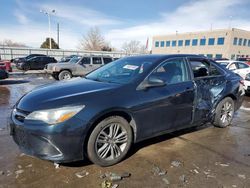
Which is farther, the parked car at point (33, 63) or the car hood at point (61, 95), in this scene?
the parked car at point (33, 63)

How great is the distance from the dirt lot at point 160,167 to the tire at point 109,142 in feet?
0.45

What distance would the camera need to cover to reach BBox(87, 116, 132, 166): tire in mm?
3076

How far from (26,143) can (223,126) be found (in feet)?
13.5

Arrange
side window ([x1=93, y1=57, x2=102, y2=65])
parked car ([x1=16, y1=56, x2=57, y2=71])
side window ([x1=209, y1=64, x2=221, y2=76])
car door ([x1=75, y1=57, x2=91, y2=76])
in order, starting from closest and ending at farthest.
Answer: side window ([x1=209, y1=64, x2=221, y2=76]) < car door ([x1=75, y1=57, x2=91, y2=76]) < side window ([x1=93, y1=57, x2=102, y2=65]) < parked car ([x1=16, y1=56, x2=57, y2=71])

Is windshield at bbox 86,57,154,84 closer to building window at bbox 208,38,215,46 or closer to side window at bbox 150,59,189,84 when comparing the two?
side window at bbox 150,59,189,84

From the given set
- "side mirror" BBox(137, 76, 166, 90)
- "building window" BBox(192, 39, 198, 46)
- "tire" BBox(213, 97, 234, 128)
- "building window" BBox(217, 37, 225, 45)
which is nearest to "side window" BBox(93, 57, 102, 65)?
"tire" BBox(213, 97, 234, 128)

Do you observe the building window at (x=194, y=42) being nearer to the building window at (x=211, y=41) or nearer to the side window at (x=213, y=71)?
the building window at (x=211, y=41)

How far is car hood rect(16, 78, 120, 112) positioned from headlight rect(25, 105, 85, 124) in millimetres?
59

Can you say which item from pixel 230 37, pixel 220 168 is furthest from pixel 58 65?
pixel 230 37

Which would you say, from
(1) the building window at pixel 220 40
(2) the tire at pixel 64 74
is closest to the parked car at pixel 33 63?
(2) the tire at pixel 64 74

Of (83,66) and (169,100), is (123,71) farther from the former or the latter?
(83,66)

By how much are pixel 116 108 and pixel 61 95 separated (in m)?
0.78

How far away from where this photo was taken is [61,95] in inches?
121

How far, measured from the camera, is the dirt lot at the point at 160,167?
289cm
